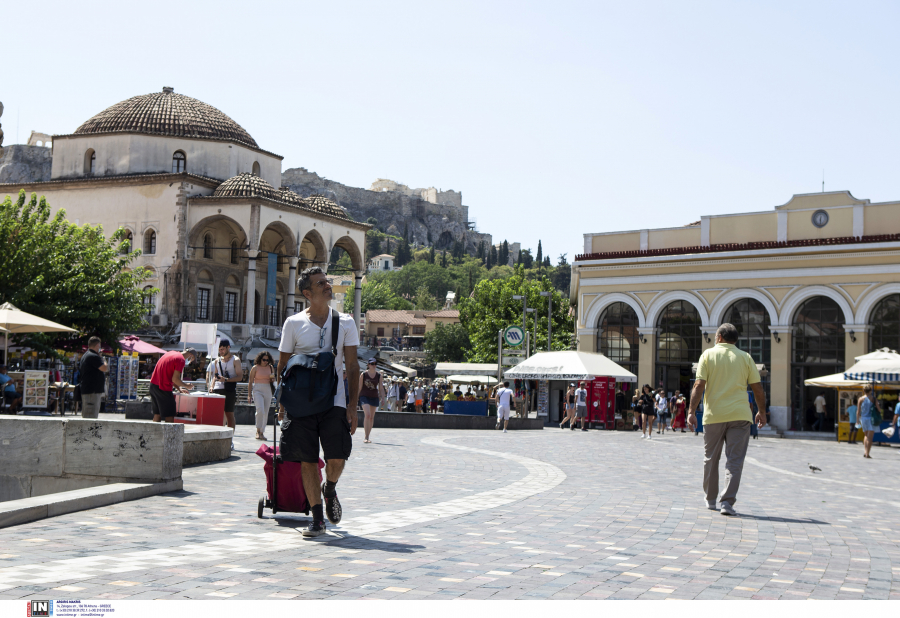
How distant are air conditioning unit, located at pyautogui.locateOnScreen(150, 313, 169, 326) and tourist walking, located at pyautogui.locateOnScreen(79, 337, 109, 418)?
124ft

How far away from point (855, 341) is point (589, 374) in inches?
403

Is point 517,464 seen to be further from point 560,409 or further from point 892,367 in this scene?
point 560,409

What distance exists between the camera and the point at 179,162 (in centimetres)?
5341

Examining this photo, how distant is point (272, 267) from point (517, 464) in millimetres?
41713

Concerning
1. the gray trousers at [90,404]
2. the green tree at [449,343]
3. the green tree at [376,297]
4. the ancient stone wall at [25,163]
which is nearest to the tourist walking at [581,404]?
the gray trousers at [90,404]

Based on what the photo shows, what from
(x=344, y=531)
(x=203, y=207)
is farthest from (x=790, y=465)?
(x=203, y=207)

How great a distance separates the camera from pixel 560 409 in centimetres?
3538

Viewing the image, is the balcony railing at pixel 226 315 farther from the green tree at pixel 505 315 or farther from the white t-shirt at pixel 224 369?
the white t-shirt at pixel 224 369

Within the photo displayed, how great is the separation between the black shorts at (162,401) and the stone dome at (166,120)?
143 ft

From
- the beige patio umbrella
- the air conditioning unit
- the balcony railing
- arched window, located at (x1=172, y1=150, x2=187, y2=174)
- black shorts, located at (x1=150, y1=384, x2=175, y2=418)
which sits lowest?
black shorts, located at (x1=150, y1=384, x2=175, y2=418)

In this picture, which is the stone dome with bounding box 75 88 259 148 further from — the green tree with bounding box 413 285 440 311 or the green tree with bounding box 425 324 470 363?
the green tree with bounding box 413 285 440 311

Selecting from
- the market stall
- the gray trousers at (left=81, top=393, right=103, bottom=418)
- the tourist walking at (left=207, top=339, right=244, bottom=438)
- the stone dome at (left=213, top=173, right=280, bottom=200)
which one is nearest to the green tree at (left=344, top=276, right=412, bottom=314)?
the stone dome at (left=213, top=173, right=280, bottom=200)

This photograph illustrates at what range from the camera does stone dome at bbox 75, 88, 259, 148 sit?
175 ft

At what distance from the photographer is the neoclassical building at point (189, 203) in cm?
5103
